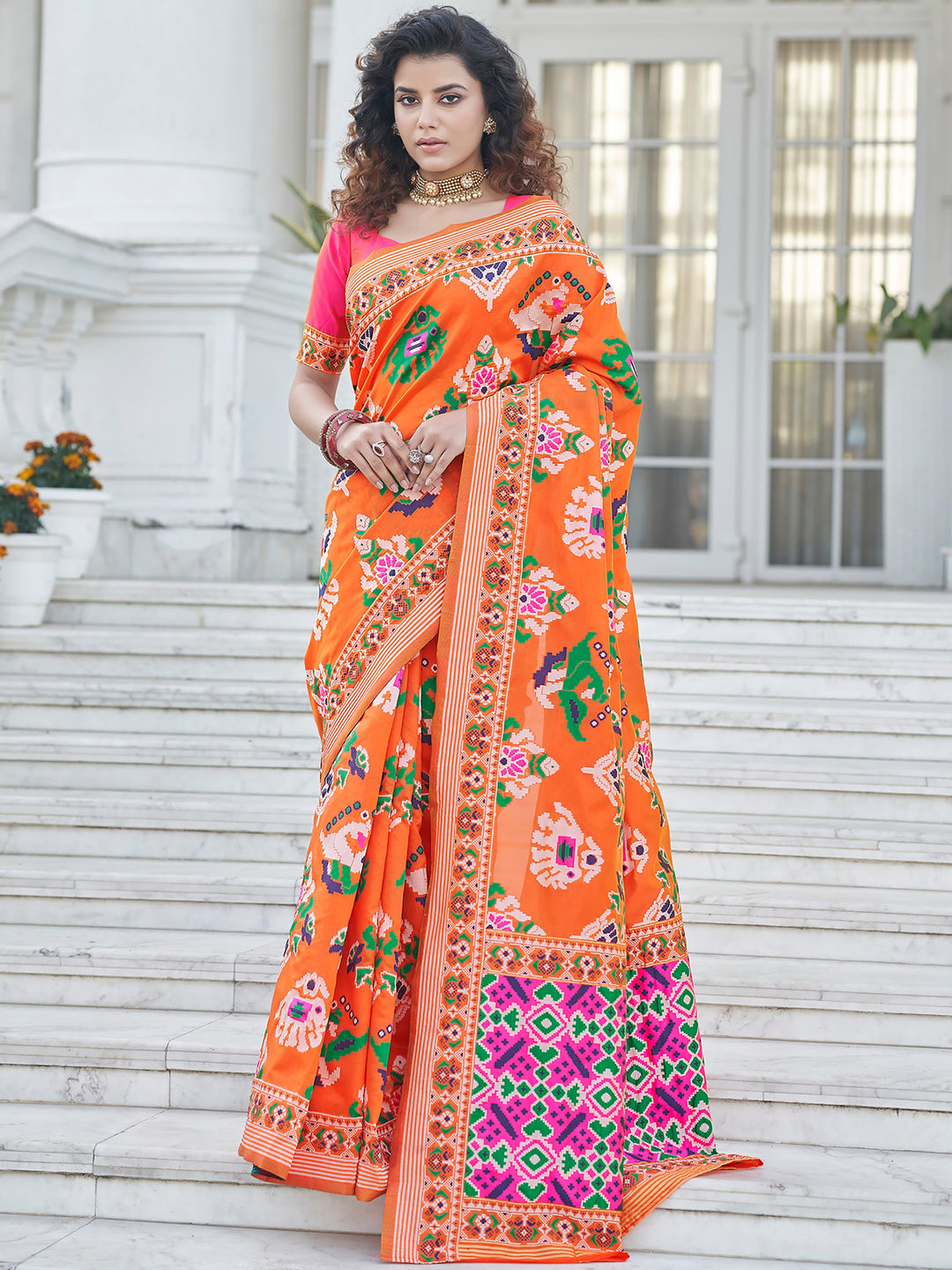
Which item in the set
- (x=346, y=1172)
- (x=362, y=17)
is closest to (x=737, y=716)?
(x=346, y=1172)

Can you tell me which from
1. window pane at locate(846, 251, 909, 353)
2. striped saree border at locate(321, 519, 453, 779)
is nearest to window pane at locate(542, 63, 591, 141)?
window pane at locate(846, 251, 909, 353)

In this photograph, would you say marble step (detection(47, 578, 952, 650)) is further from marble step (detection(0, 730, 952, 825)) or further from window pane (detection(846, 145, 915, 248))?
window pane (detection(846, 145, 915, 248))

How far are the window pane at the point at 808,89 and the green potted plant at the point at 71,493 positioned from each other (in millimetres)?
4166

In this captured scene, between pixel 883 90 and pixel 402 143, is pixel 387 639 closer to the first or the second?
pixel 402 143

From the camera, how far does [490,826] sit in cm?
206

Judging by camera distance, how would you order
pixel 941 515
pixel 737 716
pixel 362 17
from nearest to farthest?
pixel 737 716, pixel 362 17, pixel 941 515

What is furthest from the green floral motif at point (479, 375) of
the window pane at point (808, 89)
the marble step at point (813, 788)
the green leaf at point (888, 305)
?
the window pane at point (808, 89)

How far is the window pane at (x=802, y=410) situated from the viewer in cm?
742

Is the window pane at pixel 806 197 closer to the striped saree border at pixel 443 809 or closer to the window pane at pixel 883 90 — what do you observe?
the window pane at pixel 883 90

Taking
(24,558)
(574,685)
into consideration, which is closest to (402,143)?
(574,685)

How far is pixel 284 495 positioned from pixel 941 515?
2.85 metres

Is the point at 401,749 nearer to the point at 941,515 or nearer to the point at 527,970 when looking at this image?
the point at 527,970

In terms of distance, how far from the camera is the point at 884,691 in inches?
148

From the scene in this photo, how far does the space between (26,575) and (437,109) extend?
7.87 ft
